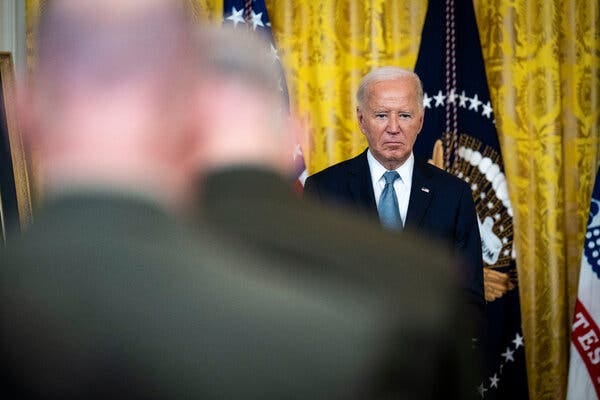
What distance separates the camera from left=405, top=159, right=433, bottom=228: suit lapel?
258 centimetres

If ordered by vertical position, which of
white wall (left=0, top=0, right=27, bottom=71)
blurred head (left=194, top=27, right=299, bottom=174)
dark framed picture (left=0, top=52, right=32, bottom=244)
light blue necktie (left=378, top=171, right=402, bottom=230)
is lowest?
light blue necktie (left=378, top=171, right=402, bottom=230)

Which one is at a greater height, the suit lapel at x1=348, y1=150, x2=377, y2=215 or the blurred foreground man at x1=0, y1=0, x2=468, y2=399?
the blurred foreground man at x1=0, y1=0, x2=468, y2=399

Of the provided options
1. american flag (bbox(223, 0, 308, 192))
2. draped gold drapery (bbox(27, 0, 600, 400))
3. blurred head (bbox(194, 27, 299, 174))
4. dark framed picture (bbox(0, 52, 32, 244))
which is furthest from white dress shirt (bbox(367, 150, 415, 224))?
blurred head (bbox(194, 27, 299, 174))

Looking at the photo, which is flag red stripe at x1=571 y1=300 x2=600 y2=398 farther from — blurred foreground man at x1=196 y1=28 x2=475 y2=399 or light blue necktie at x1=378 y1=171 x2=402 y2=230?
blurred foreground man at x1=196 y1=28 x2=475 y2=399

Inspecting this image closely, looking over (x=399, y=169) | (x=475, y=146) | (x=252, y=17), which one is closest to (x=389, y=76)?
(x=399, y=169)

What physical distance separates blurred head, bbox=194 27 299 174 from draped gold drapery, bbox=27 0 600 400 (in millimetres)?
3106

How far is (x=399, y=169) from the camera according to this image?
273 centimetres

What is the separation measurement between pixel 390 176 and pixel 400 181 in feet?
0.15

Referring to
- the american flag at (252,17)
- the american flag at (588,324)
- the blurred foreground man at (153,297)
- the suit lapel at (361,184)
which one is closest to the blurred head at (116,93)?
the blurred foreground man at (153,297)

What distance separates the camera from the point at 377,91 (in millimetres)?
2752

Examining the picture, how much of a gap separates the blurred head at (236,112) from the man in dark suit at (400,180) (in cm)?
197

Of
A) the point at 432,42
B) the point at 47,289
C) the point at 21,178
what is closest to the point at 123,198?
the point at 47,289

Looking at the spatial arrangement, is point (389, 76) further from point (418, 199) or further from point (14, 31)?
point (14, 31)

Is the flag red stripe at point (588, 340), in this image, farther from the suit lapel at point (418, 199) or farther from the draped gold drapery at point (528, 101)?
the suit lapel at point (418, 199)
